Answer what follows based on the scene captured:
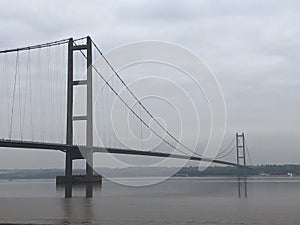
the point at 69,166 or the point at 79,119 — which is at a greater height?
the point at 79,119

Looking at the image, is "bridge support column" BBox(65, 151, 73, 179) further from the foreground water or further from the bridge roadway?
the foreground water

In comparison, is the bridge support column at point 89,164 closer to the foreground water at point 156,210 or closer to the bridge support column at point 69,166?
the bridge support column at point 69,166

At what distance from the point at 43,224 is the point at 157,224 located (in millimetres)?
2584

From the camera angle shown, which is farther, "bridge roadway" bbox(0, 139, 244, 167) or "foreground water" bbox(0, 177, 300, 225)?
"bridge roadway" bbox(0, 139, 244, 167)

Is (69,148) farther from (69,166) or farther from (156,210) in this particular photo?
(156,210)

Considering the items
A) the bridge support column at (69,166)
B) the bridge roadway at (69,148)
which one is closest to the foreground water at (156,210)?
the bridge roadway at (69,148)

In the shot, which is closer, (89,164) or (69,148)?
(69,148)

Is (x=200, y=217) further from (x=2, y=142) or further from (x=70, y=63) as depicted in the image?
(x=70, y=63)

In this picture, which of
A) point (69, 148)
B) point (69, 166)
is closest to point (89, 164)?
point (69, 148)

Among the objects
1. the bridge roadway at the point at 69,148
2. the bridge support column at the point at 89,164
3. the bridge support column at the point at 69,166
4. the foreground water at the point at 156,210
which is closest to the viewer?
the foreground water at the point at 156,210

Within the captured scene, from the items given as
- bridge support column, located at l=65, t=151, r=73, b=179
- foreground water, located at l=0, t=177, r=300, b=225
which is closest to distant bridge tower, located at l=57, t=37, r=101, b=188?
bridge support column, located at l=65, t=151, r=73, b=179

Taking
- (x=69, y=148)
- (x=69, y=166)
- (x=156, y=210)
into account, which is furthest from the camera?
(x=69, y=166)

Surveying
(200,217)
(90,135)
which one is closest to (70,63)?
(90,135)

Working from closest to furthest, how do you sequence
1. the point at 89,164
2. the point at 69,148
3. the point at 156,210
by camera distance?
1. the point at 156,210
2. the point at 69,148
3. the point at 89,164
